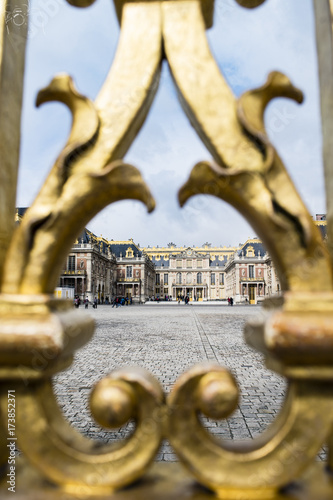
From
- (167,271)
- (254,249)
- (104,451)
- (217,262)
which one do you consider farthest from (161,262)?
(104,451)

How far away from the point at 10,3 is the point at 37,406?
124 centimetres

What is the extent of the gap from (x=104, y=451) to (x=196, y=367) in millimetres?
324

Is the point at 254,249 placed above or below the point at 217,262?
above

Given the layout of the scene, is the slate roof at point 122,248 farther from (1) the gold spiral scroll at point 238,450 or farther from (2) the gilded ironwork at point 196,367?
(1) the gold spiral scroll at point 238,450

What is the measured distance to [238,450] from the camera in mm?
877

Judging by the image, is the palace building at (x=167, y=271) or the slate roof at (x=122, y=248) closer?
the palace building at (x=167, y=271)

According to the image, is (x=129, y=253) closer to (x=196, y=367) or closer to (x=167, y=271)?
(x=167, y=271)

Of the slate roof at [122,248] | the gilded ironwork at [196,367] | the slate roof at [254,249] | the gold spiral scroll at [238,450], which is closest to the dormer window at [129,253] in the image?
the slate roof at [122,248]

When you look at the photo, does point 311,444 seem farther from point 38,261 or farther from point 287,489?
point 38,261

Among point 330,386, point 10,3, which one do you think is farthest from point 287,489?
point 10,3

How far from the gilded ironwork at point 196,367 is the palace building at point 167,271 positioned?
2206 centimetres

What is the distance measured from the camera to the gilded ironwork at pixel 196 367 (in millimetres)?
835

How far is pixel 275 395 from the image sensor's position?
4.68 m

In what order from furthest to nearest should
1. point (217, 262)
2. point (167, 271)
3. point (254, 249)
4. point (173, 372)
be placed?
point (217, 262) → point (167, 271) → point (254, 249) → point (173, 372)
